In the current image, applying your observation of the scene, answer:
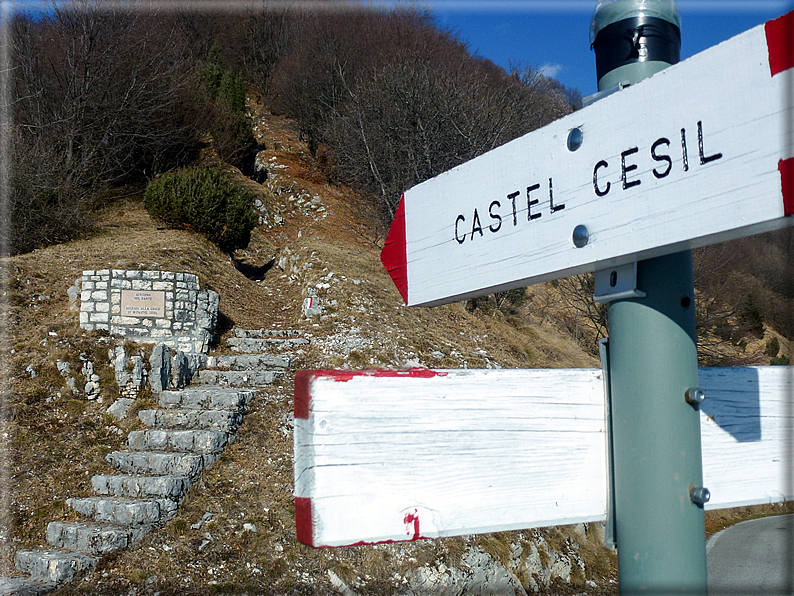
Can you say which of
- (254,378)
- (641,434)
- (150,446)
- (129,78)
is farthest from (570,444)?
(129,78)

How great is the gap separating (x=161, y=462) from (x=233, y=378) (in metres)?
1.93

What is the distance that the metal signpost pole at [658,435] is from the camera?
102cm

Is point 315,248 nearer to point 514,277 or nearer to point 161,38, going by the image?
point 161,38

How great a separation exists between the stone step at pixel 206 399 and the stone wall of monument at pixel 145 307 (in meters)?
1.09

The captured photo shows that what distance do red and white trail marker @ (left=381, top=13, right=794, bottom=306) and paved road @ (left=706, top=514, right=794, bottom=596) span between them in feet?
23.3

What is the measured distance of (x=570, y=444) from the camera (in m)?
1.11

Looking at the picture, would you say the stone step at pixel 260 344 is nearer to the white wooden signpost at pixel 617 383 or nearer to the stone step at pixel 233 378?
the stone step at pixel 233 378

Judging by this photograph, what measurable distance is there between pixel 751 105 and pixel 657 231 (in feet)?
0.72

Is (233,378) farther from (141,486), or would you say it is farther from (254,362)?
(141,486)

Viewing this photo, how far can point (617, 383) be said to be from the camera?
1.09 metres

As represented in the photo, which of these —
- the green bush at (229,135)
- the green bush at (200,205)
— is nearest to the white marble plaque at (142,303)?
the green bush at (200,205)

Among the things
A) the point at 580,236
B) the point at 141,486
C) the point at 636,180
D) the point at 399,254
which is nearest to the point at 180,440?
the point at 141,486

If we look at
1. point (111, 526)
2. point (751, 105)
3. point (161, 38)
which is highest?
point (161, 38)

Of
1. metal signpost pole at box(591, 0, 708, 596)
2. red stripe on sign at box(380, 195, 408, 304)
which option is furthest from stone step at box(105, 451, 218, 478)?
metal signpost pole at box(591, 0, 708, 596)
